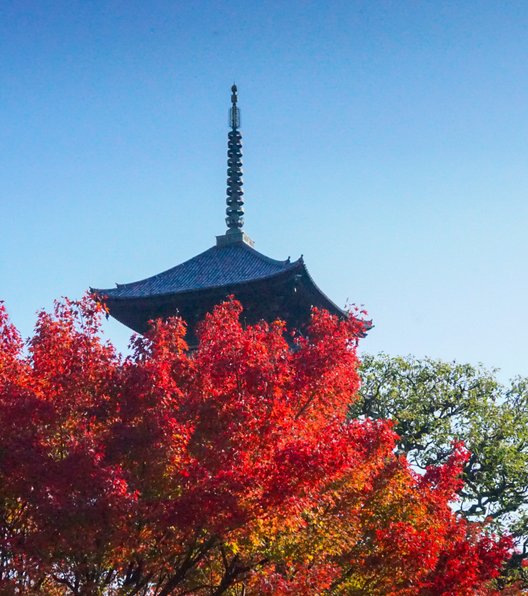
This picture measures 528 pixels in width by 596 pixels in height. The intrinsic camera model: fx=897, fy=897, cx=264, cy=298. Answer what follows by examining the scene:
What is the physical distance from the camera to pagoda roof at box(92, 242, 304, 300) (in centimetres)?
3231

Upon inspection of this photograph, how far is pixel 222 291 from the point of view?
3200 centimetres

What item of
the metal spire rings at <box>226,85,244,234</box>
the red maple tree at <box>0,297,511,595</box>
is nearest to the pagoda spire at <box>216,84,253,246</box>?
the metal spire rings at <box>226,85,244,234</box>

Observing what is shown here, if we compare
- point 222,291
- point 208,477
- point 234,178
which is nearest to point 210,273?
point 222,291

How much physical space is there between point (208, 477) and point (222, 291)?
2024cm

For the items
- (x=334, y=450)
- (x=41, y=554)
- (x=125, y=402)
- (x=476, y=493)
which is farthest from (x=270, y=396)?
(x=476, y=493)

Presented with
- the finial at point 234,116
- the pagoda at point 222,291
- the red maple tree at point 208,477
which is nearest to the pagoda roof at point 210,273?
the pagoda at point 222,291

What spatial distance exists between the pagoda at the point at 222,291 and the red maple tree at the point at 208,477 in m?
16.4

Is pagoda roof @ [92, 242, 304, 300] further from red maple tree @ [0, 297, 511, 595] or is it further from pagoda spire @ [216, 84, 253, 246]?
red maple tree @ [0, 297, 511, 595]

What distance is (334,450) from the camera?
41.2ft

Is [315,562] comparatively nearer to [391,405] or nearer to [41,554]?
[41,554]

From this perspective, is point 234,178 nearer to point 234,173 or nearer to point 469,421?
point 234,173

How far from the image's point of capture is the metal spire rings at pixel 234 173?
39.2m

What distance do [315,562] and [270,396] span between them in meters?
2.72

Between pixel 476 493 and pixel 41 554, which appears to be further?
pixel 476 493
